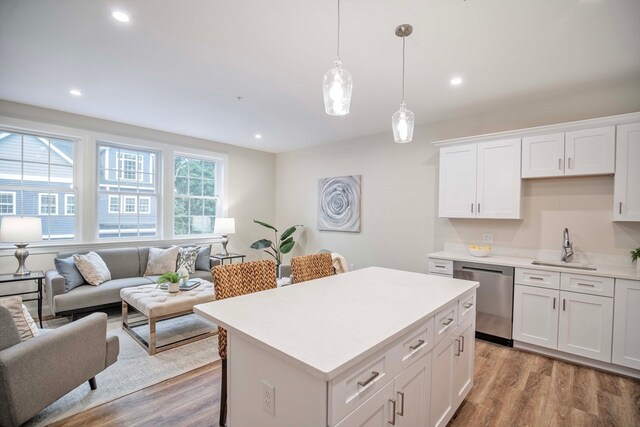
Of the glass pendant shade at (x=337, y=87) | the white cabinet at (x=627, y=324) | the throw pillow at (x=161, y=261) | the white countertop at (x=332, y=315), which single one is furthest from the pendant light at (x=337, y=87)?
the throw pillow at (x=161, y=261)

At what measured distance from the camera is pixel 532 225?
355 cm

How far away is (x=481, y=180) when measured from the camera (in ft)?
12.0

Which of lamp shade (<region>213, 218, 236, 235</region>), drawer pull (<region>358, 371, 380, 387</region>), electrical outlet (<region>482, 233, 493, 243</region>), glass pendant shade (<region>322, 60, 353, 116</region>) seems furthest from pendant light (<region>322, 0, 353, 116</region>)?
lamp shade (<region>213, 218, 236, 235</region>)

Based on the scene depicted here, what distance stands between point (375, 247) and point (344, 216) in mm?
830

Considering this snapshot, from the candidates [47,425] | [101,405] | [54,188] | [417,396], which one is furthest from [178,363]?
[54,188]

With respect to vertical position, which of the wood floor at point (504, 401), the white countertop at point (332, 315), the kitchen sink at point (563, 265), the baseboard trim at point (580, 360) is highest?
the white countertop at point (332, 315)

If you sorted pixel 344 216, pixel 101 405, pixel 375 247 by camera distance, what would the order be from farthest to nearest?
1. pixel 344 216
2. pixel 375 247
3. pixel 101 405

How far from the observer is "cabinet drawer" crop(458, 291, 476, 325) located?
1.99 m

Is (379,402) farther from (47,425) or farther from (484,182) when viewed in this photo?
(484,182)

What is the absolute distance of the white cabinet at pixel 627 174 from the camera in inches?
109

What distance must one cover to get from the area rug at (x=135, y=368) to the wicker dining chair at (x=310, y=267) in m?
1.29

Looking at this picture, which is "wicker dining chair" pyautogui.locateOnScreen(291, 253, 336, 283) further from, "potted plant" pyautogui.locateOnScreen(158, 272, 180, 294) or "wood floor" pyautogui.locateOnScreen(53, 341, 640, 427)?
"potted plant" pyautogui.locateOnScreen(158, 272, 180, 294)

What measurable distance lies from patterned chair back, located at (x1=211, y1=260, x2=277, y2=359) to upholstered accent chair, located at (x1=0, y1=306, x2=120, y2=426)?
1.02 m

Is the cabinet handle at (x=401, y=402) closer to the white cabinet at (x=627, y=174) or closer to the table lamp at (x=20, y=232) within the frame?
the white cabinet at (x=627, y=174)
